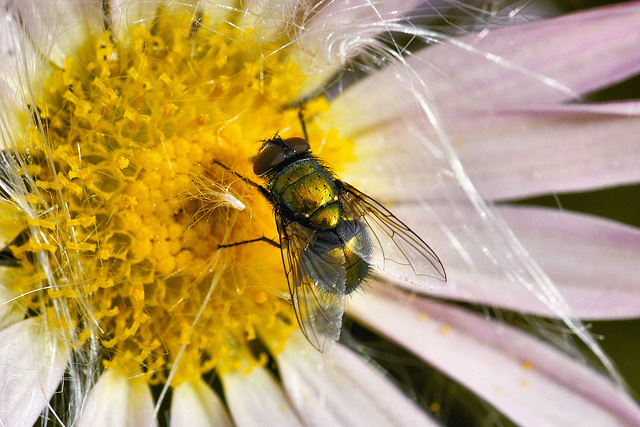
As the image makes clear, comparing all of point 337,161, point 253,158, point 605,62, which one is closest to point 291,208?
point 253,158

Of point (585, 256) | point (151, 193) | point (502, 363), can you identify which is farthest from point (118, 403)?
point (585, 256)

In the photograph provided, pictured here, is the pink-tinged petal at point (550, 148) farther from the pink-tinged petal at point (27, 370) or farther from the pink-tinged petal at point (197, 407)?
the pink-tinged petal at point (27, 370)

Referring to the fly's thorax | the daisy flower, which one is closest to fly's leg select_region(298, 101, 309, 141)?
the daisy flower

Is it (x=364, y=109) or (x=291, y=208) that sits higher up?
(x=364, y=109)

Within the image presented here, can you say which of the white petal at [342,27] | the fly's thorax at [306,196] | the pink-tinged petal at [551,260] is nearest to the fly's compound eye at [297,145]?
the fly's thorax at [306,196]

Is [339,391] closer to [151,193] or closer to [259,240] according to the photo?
[259,240]

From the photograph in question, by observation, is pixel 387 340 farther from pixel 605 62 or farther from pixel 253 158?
pixel 605 62
